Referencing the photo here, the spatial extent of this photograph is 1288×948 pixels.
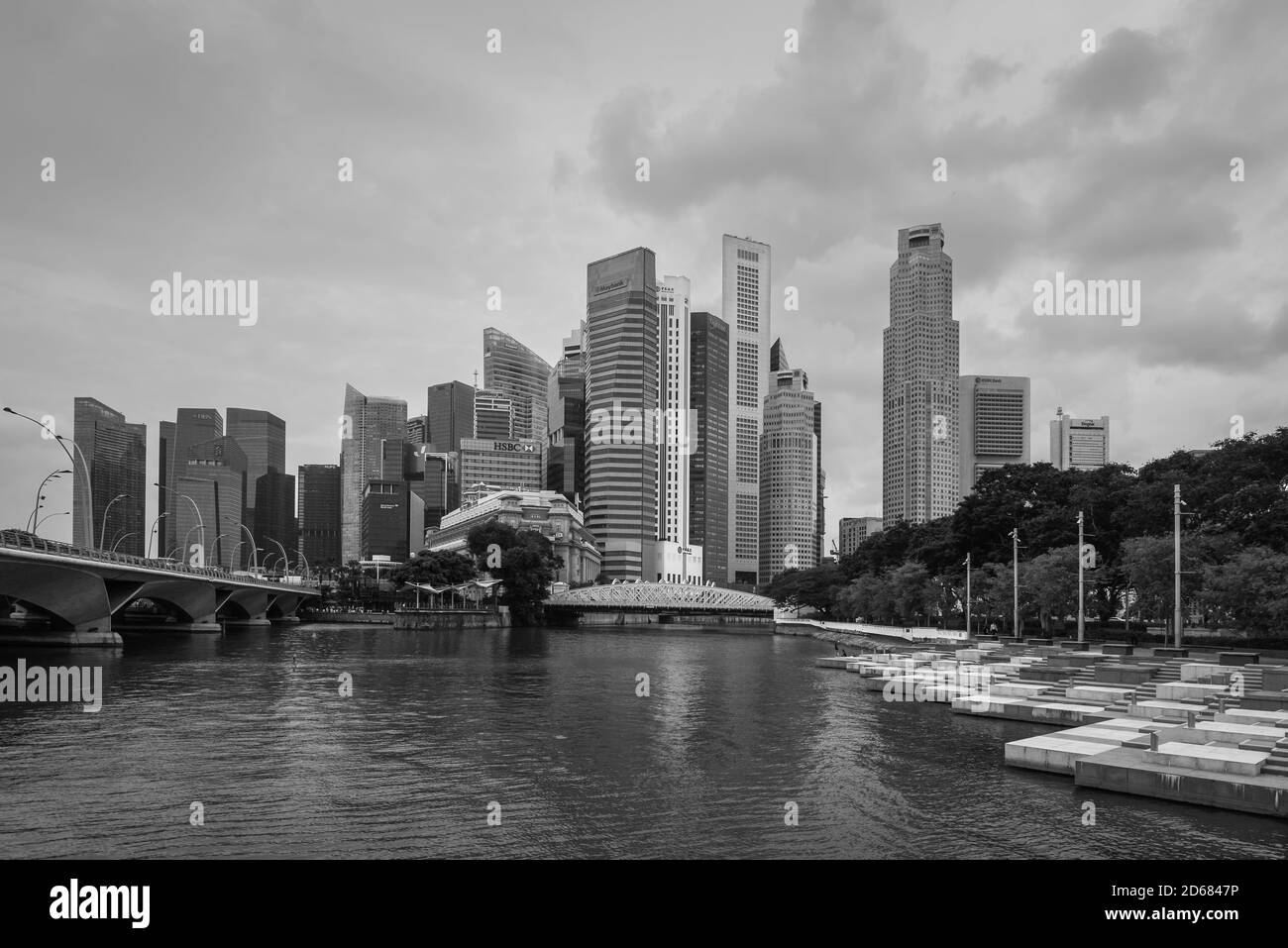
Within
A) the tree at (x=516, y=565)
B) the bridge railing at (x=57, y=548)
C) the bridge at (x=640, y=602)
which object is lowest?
the bridge at (x=640, y=602)

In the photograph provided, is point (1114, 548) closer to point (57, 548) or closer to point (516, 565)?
point (57, 548)

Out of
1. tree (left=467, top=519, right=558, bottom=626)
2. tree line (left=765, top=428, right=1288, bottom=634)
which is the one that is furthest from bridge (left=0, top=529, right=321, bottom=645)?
tree line (left=765, top=428, right=1288, bottom=634)

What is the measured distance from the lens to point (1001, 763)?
28547mm

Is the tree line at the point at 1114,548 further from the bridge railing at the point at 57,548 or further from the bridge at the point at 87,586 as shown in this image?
the bridge railing at the point at 57,548

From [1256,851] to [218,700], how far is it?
141 feet

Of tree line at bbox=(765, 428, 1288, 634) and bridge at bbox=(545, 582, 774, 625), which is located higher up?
tree line at bbox=(765, 428, 1288, 634)

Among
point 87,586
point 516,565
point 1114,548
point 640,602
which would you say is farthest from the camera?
point 640,602

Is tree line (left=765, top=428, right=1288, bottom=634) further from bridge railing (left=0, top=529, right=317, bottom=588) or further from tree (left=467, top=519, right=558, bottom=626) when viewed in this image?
bridge railing (left=0, top=529, right=317, bottom=588)

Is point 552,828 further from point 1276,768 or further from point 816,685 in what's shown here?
point 816,685

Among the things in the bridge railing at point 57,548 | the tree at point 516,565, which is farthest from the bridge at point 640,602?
the bridge railing at point 57,548

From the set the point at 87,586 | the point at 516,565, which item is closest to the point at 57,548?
the point at 87,586
